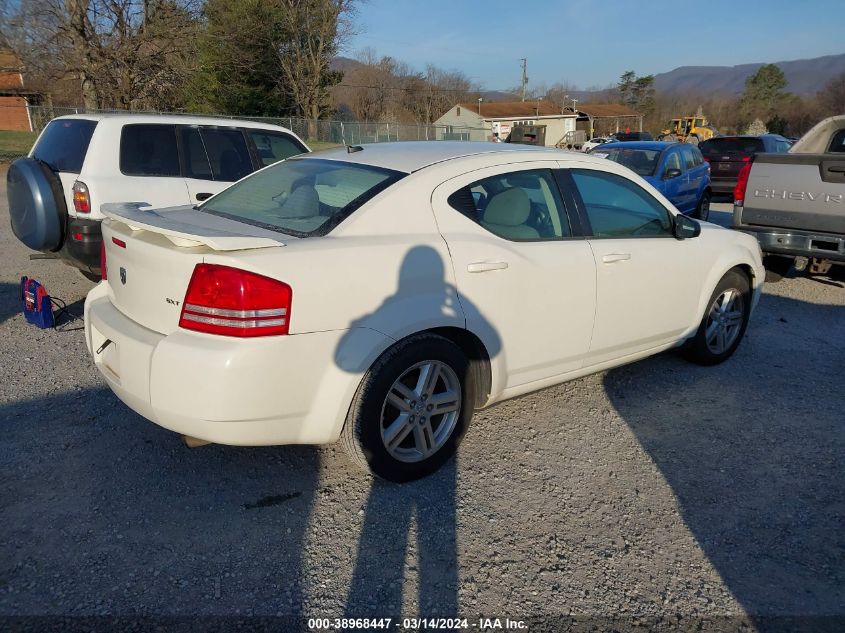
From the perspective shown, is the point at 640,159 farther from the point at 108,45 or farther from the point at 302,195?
the point at 108,45

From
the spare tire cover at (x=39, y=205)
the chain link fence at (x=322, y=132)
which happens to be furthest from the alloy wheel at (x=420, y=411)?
the chain link fence at (x=322, y=132)

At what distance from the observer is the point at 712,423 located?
4.12 meters

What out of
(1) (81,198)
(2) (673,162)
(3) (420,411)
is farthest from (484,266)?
(2) (673,162)

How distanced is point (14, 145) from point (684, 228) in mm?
28223

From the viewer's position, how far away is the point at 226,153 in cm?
682

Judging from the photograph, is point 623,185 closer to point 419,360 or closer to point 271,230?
point 419,360

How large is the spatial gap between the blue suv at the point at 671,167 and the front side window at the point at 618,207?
244 inches

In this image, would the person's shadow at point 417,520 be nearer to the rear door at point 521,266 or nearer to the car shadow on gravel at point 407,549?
the car shadow on gravel at point 407,549

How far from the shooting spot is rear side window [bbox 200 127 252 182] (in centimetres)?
666

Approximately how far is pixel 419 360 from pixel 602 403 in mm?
1811

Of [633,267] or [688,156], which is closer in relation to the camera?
[633,267]

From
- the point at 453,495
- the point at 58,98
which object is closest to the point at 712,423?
the point at 453,495

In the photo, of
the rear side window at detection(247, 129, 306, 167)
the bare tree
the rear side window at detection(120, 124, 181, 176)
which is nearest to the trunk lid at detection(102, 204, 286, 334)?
the rear side window at detection(120, 124, 181, 176)

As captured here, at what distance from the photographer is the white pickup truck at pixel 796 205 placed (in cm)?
650
